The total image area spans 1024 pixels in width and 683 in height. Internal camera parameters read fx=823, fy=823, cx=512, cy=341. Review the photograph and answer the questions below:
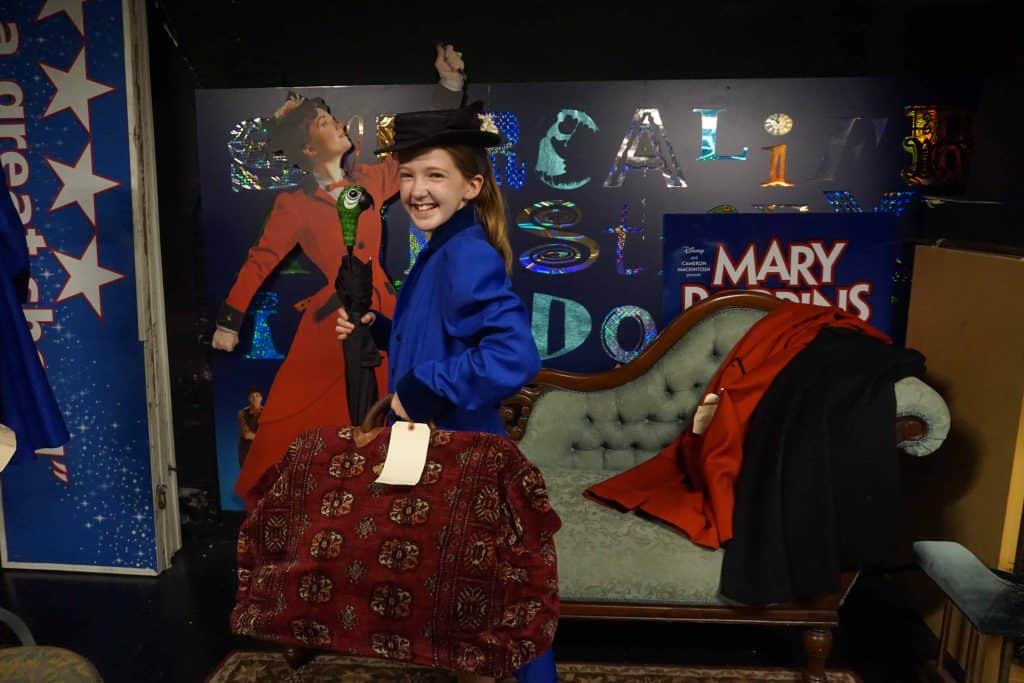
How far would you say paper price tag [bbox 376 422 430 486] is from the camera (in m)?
1.51

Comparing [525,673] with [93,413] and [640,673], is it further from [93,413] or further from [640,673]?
[93,413]

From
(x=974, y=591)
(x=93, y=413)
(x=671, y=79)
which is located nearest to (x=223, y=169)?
(x=93, y=413)

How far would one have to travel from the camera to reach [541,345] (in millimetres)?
3338

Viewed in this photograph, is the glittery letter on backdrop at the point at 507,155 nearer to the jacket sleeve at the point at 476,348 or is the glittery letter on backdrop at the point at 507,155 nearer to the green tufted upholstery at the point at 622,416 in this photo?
the green tufted upholstery at the point at 622,416

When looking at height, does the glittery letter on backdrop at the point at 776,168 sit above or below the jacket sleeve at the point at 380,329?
above

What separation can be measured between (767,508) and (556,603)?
1.13 m

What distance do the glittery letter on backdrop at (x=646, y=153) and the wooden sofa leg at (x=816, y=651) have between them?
1.66 m

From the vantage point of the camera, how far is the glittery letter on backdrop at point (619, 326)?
3.29 meters

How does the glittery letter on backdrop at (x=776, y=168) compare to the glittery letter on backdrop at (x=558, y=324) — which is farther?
the glittery letter on backdrop at (x=558, y=324)

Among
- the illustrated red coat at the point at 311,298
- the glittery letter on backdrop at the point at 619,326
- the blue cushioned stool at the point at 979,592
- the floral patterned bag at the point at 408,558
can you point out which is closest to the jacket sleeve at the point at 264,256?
the illustrated red coat at the point at 311,298

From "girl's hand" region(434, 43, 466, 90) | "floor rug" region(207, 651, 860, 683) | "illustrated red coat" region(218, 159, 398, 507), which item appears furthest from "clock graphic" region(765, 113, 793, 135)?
"floor rug" region(207, 651, 860, 683)

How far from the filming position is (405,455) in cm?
152

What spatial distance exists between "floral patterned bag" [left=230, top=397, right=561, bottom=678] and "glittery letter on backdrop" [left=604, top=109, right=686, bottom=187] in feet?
6.18

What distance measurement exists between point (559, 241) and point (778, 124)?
932 mm
